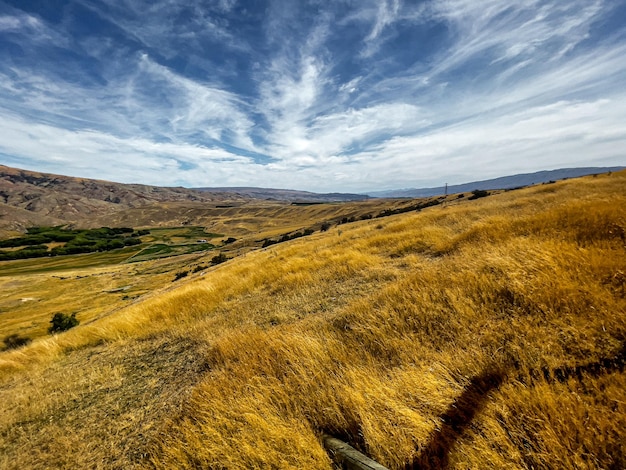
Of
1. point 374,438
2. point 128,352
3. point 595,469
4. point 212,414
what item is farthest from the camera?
point 128,352

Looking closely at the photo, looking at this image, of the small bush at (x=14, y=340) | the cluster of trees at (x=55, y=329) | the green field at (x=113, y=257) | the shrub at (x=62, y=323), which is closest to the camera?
the small bush at (x=14, y=340)

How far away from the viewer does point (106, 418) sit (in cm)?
434

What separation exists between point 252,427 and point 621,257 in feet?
21.4

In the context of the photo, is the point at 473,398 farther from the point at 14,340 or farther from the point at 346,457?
the point at 14,340

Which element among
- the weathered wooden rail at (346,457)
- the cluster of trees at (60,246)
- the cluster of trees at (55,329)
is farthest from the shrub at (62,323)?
the cluster of trees at (60,246)

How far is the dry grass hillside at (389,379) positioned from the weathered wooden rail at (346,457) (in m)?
0.15

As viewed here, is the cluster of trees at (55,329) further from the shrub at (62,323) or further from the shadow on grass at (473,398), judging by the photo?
the shadow on grass at (473,398)

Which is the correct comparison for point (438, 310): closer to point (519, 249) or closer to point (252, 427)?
point (519, 249)

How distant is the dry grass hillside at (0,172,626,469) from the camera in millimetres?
2582

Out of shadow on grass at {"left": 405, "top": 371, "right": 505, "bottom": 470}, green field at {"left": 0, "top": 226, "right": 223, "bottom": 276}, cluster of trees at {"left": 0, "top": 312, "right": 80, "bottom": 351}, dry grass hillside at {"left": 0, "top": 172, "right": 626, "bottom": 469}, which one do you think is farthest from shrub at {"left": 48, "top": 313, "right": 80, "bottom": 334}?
green field at {"left": 0, "top": 226, "right": 223, "bottom": 276}

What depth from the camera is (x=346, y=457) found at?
265 cm

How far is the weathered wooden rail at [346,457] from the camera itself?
2488 millimetres

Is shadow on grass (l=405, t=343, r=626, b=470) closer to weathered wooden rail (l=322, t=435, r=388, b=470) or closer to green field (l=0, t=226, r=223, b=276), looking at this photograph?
weathered wooden rail (l=322, t=435, r=388, b=470)

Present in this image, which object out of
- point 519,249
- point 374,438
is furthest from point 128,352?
point 519,249
